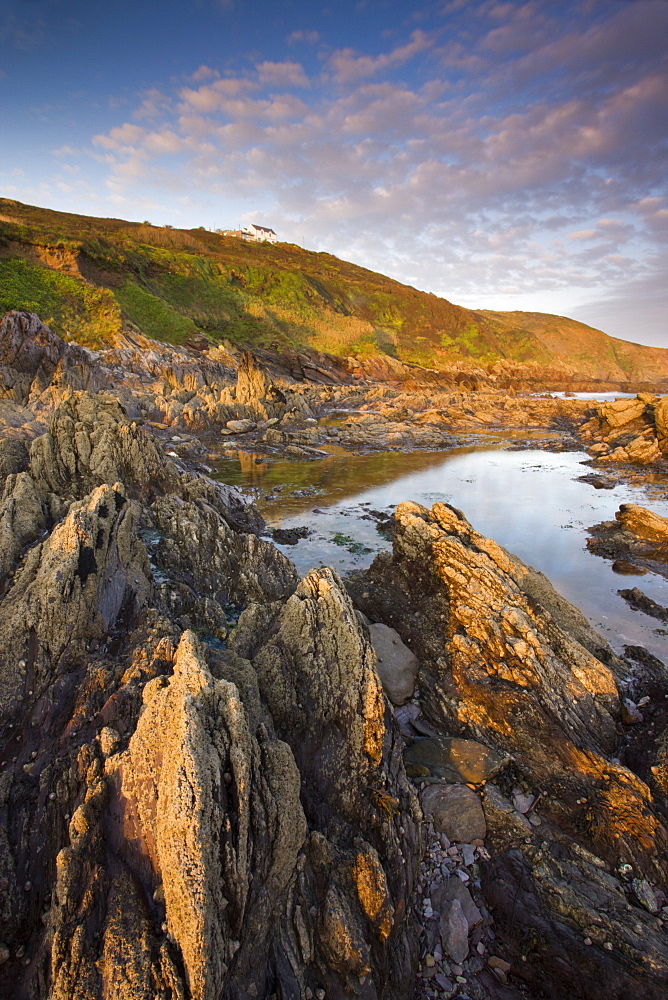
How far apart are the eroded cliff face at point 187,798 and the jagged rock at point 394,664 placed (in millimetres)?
1562

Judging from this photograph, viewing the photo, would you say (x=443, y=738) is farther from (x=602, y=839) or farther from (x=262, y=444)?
(x=262, y=444)

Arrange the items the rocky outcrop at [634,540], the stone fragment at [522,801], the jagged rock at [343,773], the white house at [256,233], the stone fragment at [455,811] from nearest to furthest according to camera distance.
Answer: the jagged rock at [343,773]
the stone fragment at [455,811]
the stone fragment at [522,801]
the rocky outcrop at [634,540]
the white house at [256,233]

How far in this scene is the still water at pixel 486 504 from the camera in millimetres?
11766

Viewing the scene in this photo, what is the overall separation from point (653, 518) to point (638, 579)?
164 inches

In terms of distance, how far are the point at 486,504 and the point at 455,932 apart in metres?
17.1

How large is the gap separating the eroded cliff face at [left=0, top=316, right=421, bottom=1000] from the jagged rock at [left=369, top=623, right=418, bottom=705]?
5.13 feet

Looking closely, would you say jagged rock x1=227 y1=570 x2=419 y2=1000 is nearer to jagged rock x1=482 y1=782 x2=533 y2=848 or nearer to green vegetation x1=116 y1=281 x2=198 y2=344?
jagged rock x1=482 y1=782 x2=533 y2=848

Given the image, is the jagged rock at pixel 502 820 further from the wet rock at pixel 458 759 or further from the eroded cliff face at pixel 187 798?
the eroded cliff face at pixel 187 798

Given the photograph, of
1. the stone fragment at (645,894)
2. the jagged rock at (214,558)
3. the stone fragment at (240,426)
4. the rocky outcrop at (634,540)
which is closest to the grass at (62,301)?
the stone fragment at (240,426)

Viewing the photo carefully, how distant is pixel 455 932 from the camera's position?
13.6ft

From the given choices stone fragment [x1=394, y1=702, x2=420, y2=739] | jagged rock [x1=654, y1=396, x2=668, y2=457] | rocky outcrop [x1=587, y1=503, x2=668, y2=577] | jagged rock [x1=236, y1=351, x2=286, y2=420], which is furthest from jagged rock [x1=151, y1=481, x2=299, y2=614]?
jagged rock [x1=654, y1=396, x2=668, y2=457]

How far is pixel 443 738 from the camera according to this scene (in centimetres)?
623

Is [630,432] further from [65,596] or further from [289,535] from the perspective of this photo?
[65,596]

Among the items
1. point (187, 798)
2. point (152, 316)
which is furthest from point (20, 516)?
point (152, 316)
